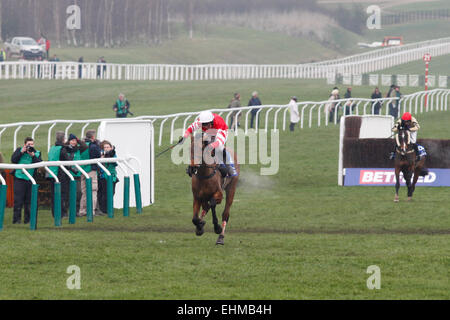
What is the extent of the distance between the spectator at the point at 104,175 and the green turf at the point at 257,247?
2.06ft

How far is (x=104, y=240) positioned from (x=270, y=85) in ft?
134

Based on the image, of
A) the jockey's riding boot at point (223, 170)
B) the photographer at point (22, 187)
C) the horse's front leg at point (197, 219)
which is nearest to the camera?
the horse's front leg at point (197, 219)

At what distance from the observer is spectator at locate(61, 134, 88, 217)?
16691mm

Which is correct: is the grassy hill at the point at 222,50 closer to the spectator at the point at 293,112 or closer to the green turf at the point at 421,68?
the green turf at the point at 421,68

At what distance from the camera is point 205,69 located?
60.2 metres

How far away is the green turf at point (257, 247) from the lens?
9.91 metres

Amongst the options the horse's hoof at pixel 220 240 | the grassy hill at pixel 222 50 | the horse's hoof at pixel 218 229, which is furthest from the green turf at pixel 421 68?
the horse's hoof at pixel 220 240

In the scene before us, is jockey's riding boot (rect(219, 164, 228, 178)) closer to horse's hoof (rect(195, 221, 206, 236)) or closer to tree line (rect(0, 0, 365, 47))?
horse's hoof (rect(195, 221, 206, 236))

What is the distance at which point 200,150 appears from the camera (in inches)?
505

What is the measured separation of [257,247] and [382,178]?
32.5ft

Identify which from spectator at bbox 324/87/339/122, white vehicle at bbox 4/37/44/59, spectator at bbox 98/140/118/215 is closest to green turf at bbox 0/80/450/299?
spectator at bbox 98/140/118/215

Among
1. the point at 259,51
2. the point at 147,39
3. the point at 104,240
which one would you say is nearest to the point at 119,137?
the point at 104,240

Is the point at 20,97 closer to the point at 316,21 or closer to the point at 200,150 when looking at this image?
the point at 200,150

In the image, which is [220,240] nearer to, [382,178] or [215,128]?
[215,128]
